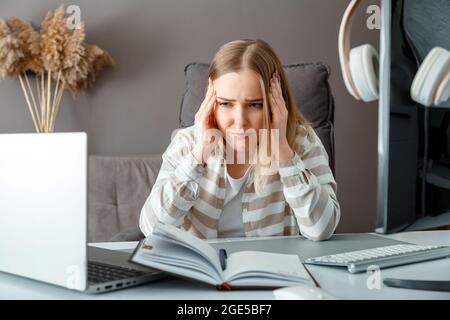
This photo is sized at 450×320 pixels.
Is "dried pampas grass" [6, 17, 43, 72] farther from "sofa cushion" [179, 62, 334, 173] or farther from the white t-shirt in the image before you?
the white t-shirt

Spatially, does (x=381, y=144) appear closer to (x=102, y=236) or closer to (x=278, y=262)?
(x=278, y=262)

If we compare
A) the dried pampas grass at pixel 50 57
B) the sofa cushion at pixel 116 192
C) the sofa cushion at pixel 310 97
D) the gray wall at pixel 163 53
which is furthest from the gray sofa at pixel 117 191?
the sofa cushion at pixel 310 97

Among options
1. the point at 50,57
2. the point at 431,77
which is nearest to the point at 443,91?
the point at 431,77

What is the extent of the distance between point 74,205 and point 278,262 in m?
0.35

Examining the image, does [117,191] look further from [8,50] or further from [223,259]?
[223,259]

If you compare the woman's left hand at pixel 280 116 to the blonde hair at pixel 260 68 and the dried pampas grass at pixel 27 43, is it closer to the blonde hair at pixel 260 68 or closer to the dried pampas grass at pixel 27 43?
the blonde hair at pixel 260 68

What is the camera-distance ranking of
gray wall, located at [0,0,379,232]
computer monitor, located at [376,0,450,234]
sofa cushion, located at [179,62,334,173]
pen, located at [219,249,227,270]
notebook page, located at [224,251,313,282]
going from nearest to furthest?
computer monitor, located at [376,0,450,234], notebook page, located at [224,251,313,282], pen, located at [219,249,227,270], sofa cushion, located at [179,62,334,173], gray wall, located at [0,0,379,232]

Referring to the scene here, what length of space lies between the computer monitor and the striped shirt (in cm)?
49

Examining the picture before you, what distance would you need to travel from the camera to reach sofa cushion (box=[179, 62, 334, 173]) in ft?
5.83

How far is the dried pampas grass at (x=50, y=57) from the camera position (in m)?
2.36

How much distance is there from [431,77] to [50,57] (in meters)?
1.99

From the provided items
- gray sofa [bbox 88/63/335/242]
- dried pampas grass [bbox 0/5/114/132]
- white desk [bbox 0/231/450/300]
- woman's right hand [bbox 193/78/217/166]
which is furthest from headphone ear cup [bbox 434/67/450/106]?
dried pampas grass [bbox 0/5/114/132]

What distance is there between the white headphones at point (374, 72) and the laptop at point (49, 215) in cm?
38

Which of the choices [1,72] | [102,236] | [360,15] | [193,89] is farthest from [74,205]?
[360,15]
